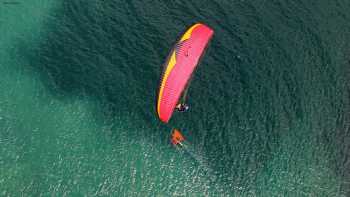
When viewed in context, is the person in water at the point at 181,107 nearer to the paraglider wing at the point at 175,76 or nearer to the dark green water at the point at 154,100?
the dark green water at the point at 154,100

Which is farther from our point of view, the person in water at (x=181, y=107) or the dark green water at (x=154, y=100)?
the person in water at (x=181, y=107)

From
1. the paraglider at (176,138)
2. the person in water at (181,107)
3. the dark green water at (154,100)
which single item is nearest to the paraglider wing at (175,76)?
the paraglider at (176,138)

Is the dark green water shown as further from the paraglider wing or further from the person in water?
the paraglider wing

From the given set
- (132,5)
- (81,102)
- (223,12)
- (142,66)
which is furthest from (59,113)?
(223,12)

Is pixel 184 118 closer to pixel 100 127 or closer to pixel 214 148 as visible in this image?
pixel 214 148

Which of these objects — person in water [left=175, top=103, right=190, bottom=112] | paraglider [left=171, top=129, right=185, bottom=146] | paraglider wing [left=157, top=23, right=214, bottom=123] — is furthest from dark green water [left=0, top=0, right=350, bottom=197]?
paraglider wing [left=157, top=23, right=214, bottom=123]

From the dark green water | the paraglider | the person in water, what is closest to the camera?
the dark green water

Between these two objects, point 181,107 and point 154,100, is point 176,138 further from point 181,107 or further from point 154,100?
point 154,100


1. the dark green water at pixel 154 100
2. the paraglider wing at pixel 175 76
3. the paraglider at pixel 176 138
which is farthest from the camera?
the paraglider at pixel 176 138
